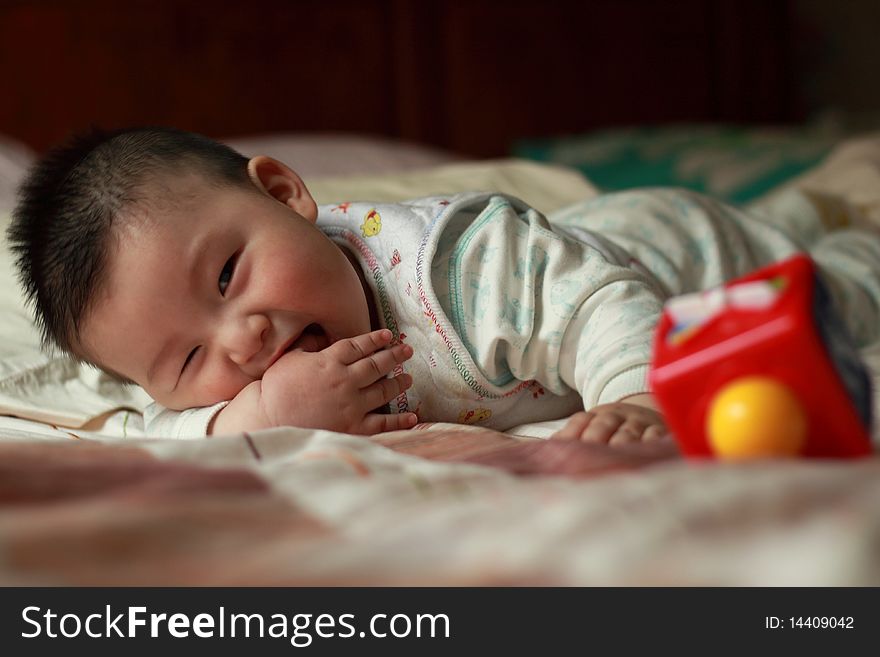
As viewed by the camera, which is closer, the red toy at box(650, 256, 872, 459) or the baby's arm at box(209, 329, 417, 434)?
the red toy at box(650, 256, 872, 459)

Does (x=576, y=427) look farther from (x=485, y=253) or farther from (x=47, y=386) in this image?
(x=47, y=386)

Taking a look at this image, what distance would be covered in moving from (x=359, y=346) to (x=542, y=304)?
193mm

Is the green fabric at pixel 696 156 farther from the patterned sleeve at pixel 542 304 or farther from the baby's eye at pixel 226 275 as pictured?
the baby's eye at pixel 226 275

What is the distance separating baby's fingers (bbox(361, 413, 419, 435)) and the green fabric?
1379 millimetres

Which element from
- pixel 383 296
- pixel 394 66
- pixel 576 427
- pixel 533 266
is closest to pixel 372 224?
pixel 383 296

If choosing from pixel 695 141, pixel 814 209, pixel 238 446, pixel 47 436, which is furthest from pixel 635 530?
pixel 695 141

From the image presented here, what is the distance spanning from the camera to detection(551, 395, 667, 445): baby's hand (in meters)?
0.73

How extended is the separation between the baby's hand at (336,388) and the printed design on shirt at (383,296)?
0.05m

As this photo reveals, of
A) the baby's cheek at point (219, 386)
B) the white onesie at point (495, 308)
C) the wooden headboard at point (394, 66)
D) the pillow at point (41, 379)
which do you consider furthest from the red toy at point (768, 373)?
the wooden headboard at point (394, 66)

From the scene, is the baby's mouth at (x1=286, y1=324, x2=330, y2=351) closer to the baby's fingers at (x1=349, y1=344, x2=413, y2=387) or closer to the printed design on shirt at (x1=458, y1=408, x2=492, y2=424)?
the baby's fingers at (x1=349, y1=344, x2=413, y2=387)

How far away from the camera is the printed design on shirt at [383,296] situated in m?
1.01

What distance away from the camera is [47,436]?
104 centimetres

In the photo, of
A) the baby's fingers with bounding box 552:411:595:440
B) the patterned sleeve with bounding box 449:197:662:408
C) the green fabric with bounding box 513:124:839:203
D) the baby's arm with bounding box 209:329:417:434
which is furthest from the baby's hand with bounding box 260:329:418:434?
the green fabric with bounding box 513:124:839:203
